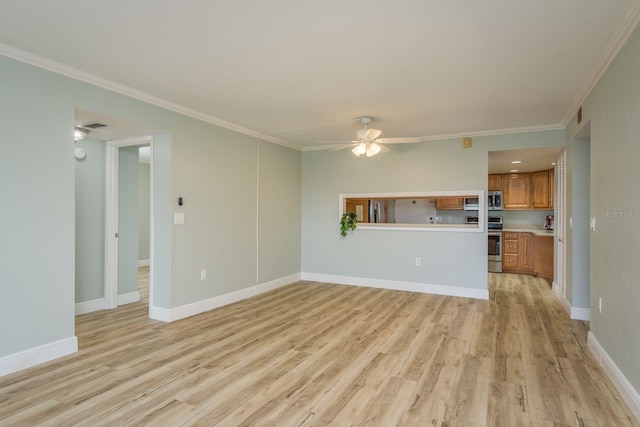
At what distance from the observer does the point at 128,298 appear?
186 inches

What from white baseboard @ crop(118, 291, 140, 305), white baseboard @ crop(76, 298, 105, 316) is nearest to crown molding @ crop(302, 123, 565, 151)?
white baseboard @ crop(118, 291, 140, 305)

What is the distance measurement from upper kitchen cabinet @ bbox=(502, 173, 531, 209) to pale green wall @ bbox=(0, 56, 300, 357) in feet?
19.1

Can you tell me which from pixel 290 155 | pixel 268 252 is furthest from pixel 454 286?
pixel 290 155

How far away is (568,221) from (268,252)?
4146 mm

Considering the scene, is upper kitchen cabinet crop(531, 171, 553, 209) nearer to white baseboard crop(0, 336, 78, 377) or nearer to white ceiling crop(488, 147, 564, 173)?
white ceiling crop(488, 147, 564, 173)

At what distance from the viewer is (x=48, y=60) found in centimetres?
275

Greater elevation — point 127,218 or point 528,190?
point 528,190

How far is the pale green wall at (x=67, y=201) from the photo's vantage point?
262cm

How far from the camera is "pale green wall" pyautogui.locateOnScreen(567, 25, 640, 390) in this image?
84.8 inches

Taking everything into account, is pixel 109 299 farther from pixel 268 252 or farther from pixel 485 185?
pixel 485 185

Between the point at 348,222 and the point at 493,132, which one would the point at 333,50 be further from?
the point at 348,222

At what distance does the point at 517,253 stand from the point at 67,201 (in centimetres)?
759

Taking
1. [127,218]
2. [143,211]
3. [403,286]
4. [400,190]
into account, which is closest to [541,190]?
[400,190]

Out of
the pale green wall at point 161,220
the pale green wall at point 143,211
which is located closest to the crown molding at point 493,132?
the pale green wall at point 161,220
